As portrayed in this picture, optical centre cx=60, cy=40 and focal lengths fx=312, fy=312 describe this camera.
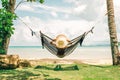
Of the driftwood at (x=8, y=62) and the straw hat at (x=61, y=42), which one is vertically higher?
the straw hat at (x=61, y=42)

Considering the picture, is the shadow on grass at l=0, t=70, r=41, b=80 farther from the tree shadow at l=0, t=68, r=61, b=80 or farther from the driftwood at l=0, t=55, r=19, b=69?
the driftwood at l=0, t=55, r=19, b=69

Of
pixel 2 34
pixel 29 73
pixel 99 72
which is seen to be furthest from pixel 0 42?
pixel 99 72

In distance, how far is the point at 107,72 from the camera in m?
15.0

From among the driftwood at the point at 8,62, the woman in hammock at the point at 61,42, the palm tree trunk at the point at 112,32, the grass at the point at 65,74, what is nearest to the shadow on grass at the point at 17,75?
the grass at the point at 65,74

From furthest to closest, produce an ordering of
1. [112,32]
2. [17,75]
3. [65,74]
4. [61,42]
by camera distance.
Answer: [112,32], [61,42], [65,74], [17,75]

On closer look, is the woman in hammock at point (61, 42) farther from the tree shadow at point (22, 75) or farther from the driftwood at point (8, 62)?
the driftwood at point (8, 62)

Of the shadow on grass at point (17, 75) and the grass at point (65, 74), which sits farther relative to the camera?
the grass at point (65, 74)

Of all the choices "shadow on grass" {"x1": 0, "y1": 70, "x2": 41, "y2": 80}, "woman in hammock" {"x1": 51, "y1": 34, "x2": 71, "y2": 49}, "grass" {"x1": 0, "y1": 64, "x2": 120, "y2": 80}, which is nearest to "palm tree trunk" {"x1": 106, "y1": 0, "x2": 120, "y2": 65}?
"grass" {"x1": 0, "y1": 64, "x2": 120, "y2": 80}

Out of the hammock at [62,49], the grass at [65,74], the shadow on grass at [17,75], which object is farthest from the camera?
the hammock at [62,49]

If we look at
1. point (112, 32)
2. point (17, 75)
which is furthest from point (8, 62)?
point (112, 32)

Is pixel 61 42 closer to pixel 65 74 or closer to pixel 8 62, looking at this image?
pixel 65 74

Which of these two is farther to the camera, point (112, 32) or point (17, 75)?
point (112, 32)

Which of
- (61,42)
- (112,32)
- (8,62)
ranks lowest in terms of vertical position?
(8,62)

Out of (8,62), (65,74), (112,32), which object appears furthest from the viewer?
(112,32)
